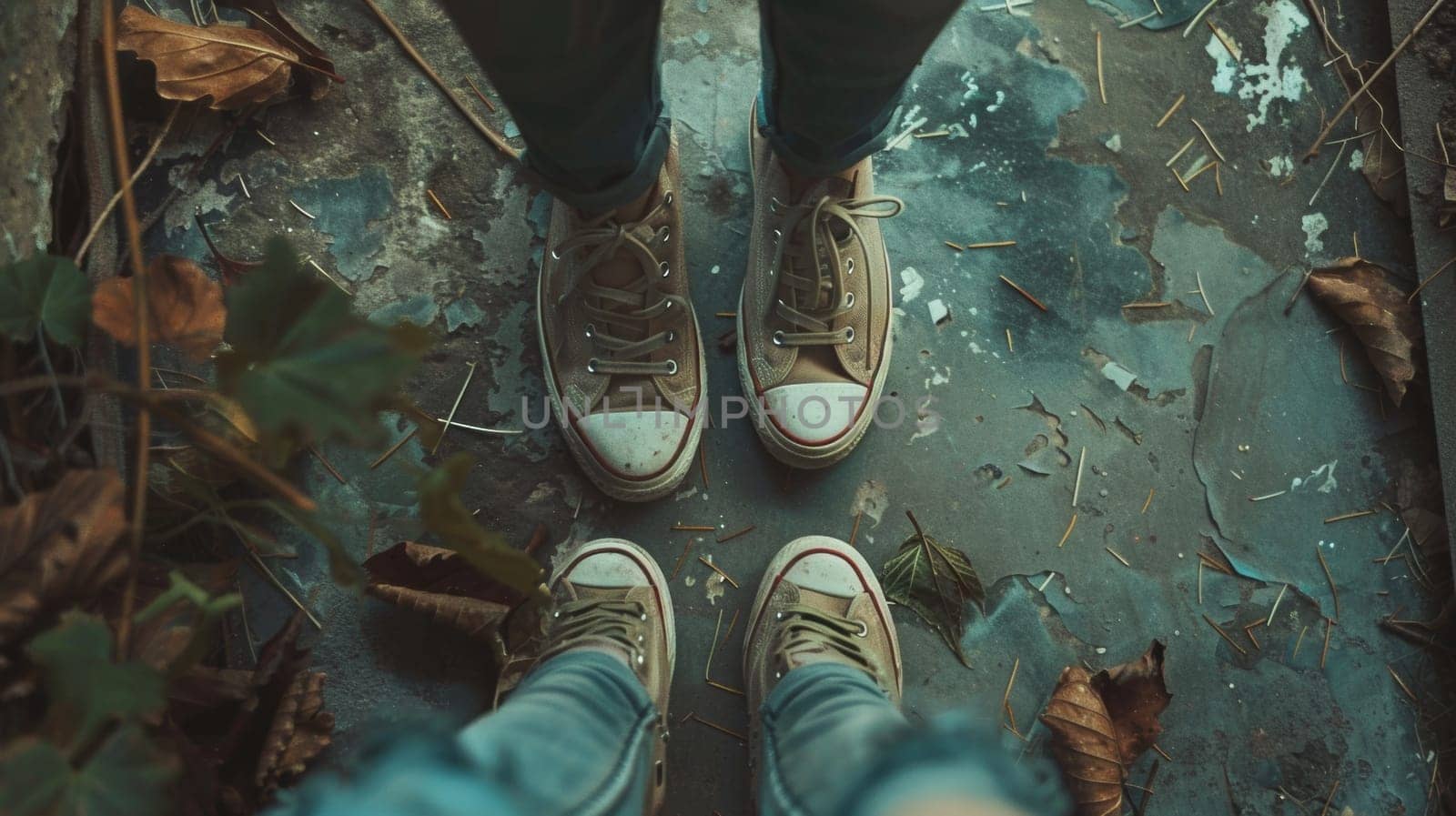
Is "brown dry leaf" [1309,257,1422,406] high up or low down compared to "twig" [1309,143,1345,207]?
down

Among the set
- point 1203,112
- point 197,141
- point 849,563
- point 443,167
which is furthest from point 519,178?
point 1203,112

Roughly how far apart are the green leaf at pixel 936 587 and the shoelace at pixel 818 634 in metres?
→ 0.11

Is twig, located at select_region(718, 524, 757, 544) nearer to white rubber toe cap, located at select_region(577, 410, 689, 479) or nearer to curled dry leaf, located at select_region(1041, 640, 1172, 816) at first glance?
white rubber toe cap, located at select_region(577, 410, 689, 479)

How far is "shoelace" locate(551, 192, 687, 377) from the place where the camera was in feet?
3.90

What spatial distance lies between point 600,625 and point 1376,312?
1.42 meters

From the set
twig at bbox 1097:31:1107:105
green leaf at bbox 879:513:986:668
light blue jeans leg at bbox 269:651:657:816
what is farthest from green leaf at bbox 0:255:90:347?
twig at bbox 1097:31:1107:105

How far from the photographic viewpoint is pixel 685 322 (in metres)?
1.29

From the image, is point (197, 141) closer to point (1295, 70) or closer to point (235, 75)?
point (235, 75)

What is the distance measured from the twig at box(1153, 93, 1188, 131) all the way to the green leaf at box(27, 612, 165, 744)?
1.70 m

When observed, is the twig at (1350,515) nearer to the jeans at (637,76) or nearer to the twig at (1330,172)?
the twig at (1330,172)

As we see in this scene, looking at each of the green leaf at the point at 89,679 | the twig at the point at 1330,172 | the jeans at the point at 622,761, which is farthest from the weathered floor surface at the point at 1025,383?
the green leaf at the point at 89,679

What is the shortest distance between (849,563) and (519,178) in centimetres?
86

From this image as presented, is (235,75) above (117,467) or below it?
above

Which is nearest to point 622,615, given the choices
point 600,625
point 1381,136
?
point 600,625
